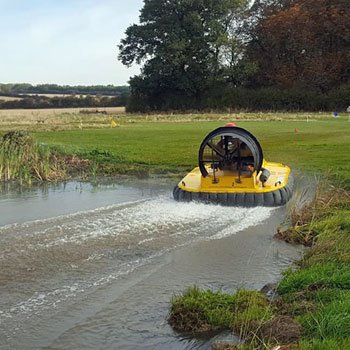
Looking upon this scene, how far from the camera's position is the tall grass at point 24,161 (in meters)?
17.8

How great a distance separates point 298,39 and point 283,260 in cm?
5242

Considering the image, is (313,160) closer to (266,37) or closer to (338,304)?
(338,304)

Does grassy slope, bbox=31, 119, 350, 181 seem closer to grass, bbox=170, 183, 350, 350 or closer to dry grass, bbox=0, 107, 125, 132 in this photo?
dry grass, bbox=0, 107, 125, 132

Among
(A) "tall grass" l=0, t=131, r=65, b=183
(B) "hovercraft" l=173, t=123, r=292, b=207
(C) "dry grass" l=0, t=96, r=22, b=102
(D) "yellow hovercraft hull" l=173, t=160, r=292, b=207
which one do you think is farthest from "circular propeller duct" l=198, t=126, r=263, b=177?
(C) "dry grass" l=0, t=96, r=22, b=102

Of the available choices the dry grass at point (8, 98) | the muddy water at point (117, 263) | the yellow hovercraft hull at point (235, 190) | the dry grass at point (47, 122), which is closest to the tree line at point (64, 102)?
the dry grass at point (8, 98)

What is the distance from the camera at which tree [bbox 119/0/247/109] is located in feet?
190

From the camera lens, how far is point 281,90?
5753 cm

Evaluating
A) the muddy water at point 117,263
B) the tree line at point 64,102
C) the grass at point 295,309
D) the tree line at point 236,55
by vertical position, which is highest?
the tree line at point 236,55

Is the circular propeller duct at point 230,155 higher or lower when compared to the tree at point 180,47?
lower

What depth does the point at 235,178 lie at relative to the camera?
541 inches

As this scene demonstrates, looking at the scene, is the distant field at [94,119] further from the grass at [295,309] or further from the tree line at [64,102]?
the grass at [295,309]

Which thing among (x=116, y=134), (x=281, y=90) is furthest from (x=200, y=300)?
(x=281, y=90)

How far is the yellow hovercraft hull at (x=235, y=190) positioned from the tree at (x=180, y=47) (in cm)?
4391

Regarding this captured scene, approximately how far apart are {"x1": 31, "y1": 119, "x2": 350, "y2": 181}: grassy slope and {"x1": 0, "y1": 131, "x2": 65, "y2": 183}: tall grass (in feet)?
7.88
